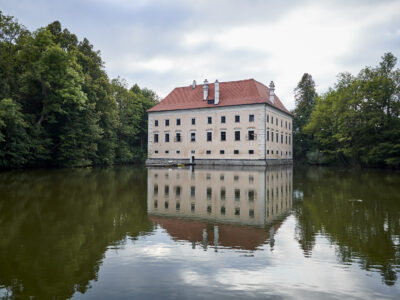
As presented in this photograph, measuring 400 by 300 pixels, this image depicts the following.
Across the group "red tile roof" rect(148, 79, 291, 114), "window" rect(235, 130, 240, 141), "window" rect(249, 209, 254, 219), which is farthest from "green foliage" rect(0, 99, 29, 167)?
"window" rect(235, 130, 240, 141)

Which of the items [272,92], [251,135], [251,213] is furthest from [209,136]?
[251,213]

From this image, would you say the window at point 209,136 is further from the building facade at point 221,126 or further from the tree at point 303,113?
the tree at point 303,113

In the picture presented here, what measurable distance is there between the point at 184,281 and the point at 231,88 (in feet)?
164

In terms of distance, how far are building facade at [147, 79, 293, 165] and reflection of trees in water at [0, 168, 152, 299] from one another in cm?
3778

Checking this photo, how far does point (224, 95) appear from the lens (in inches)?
2052

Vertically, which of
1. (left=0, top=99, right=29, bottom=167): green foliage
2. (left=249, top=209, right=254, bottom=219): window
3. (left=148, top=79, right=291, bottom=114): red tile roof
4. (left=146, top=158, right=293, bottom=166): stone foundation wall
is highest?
(left=148, top=79, right=291, bottom=114): red tile roof

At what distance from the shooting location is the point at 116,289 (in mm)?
4168

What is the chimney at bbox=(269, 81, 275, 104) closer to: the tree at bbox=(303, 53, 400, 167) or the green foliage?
the tree at bbox=(303, 53, 400, 167)

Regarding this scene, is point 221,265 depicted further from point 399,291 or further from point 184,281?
point 399,291

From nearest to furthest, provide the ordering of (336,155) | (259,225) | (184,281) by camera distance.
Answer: (184,281)
(259,225)
(336,155)

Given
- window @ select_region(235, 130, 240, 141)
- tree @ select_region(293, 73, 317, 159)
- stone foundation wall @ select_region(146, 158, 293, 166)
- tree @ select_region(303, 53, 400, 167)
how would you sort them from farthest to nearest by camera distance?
tree @ select_region(293, 73, 317, 159) < window @ select_region(235, 130, 240, 141) < stone foundation wall @ select_region(146, 158, 293, 166) < tree @ select_region(303, 53, 400, 167)

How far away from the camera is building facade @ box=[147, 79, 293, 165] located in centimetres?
4853

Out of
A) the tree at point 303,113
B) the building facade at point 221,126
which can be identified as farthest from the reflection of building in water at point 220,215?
the tree at point 303,113

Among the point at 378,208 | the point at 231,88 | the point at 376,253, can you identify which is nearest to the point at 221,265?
the point at 376,253
